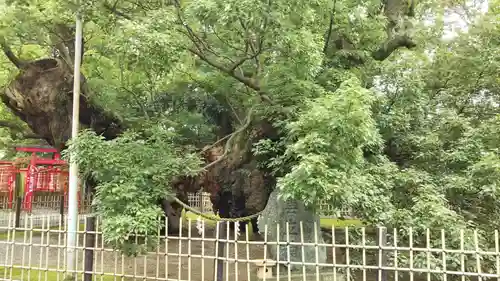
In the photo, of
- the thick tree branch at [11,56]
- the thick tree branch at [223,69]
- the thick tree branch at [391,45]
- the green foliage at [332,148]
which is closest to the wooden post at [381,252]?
the green foliage at [332,148]

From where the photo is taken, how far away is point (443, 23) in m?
11.5

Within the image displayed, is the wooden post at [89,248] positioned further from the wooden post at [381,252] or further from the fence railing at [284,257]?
the wooden post at [381,252]

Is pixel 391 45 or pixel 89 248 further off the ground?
pixel 391 45

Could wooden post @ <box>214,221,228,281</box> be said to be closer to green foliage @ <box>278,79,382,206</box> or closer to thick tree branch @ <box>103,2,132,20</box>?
green foliage @ <box>278,79,382,206</box>

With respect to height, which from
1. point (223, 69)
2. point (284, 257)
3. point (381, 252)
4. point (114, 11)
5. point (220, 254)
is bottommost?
point (284, 257)

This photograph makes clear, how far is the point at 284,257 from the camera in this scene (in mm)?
8539

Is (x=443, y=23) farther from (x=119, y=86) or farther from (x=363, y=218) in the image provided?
(x=119, y=86)

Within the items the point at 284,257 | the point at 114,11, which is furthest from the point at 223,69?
the point at 284,257

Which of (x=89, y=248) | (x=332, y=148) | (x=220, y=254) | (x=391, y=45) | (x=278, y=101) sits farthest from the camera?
(x=391, y=45)

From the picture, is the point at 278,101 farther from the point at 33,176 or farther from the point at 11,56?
the point at 33,176

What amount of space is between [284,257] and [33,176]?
465 inches

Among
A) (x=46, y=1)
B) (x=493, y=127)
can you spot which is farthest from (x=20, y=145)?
(x=493, y=127)

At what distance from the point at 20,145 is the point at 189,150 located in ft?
42.2

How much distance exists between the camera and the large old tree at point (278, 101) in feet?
20.6
